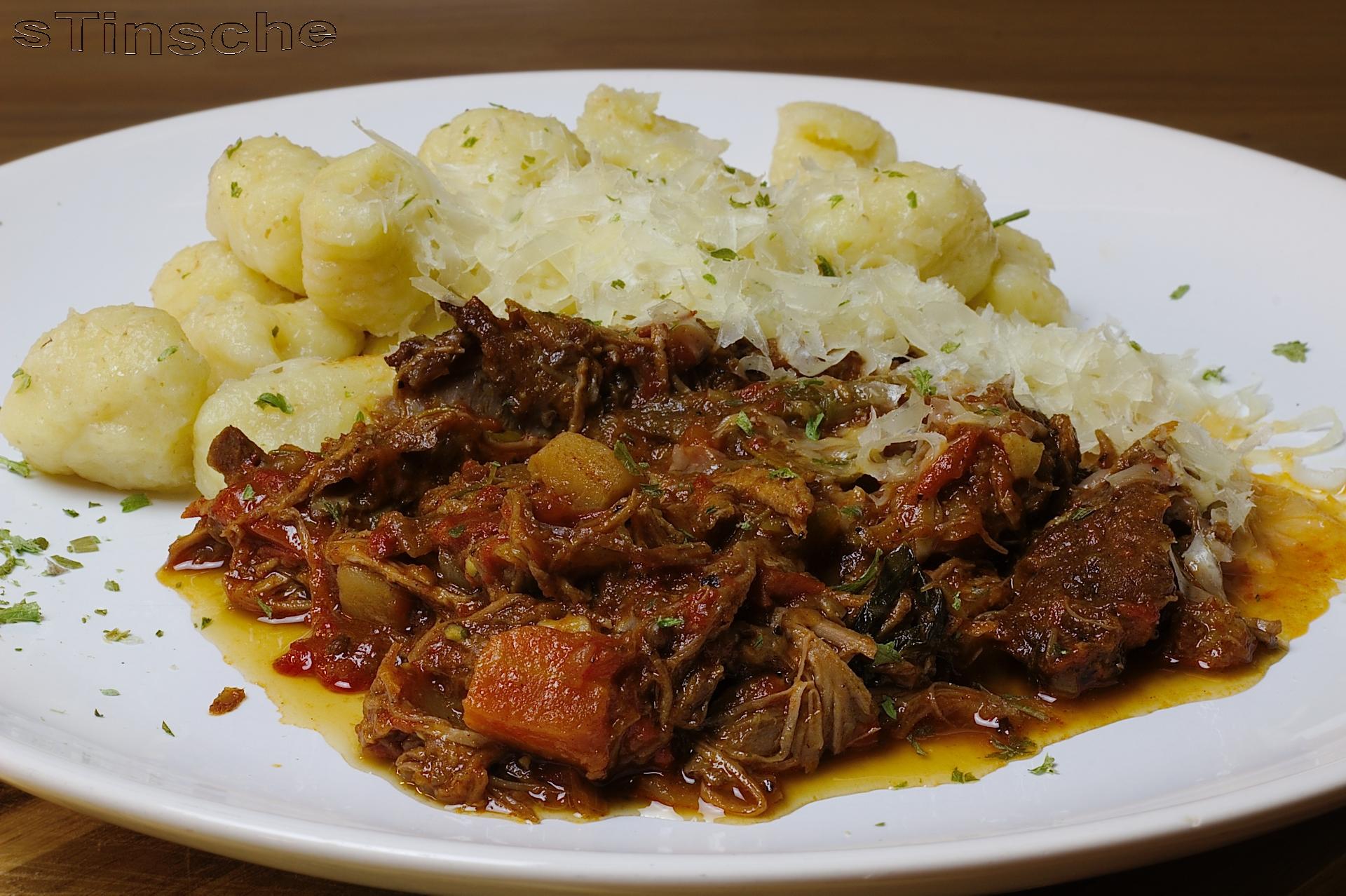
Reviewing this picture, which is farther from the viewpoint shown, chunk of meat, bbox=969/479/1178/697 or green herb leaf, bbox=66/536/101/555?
green herb leaf, bbox=66/536/101/555

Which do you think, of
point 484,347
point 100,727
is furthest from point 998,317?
point 100,727

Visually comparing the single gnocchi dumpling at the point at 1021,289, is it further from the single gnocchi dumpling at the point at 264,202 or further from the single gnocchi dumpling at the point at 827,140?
the single gnocchi dumpling at the point at 264,202

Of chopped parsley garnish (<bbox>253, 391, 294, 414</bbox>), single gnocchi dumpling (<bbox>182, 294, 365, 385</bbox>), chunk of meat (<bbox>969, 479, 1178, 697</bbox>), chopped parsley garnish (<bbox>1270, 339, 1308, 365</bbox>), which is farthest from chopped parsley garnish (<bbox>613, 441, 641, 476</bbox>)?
chopped parsley garnish (<bbox>1270, 339, 1308, 365</bbox>)

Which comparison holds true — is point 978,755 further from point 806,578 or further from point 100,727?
point 100,727

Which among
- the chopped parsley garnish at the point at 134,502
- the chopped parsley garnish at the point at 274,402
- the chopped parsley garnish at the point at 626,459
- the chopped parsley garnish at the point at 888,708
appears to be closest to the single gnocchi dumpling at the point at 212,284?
the chopped parsley garnish at the point at 274,402

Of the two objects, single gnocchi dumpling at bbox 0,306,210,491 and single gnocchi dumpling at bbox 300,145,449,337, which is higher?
single gnocchi dumpling at bbox 300,145,449,337

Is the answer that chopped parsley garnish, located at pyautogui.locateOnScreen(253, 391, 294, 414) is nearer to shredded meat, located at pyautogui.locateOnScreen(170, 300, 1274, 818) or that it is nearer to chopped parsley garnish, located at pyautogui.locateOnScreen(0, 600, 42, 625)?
shredded meat, located at pyautogui.locateOnScreen(170, 300, 1274, 818)

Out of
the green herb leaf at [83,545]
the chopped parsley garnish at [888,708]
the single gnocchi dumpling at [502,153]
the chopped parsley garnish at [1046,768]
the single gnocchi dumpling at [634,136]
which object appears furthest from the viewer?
the single gnocchi dumpling at [634,136]
